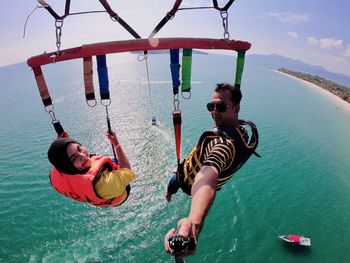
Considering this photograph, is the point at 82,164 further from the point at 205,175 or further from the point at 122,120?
the point at 122,120

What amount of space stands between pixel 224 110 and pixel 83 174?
2.25 m

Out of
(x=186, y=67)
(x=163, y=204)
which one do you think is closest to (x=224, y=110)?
(x=186, y=67)

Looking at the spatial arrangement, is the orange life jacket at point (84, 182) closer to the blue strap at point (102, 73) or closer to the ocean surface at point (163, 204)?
the blue strap at point (102, 73)

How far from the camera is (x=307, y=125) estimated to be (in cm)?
4919

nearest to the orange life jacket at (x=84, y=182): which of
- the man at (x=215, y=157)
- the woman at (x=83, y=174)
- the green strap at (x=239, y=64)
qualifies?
the woman at (x=83, y=174)

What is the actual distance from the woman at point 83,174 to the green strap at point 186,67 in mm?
1688

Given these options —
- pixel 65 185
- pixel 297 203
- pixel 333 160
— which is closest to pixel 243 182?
pixel 297 203

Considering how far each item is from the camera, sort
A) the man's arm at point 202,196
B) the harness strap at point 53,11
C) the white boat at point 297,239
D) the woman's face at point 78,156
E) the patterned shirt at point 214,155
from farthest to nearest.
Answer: the white boat at point 297,239, the woman's face at point 78,156, the harness strap at point 53,11, the patterned shirt at point 214,155, the man's arm at point 202,196

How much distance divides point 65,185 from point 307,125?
2082 inches

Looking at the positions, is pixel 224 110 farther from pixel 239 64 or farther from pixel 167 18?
pixel 167 18

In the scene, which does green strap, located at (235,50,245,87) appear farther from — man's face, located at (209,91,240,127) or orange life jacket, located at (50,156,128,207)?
orange life jacket, located at (50,156,128,207)

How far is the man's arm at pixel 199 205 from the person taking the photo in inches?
64.3

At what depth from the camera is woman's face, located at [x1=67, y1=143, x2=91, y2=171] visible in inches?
141

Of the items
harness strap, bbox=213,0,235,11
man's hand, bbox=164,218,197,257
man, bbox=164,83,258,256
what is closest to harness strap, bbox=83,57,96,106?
man, bbox=164,83,258,256
